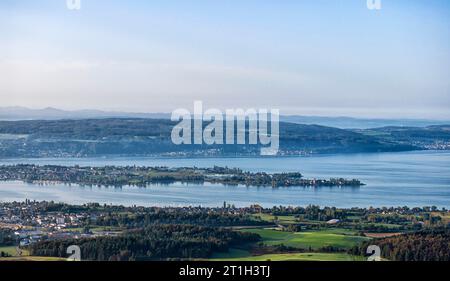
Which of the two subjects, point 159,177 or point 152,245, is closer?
point 152,245

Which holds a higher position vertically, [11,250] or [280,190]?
[280,190]

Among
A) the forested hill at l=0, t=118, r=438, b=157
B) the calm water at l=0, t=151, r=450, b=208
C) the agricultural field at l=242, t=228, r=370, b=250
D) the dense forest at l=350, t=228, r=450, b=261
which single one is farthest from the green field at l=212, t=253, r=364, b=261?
the forested hill at l=0, t=118, r=438, b=157

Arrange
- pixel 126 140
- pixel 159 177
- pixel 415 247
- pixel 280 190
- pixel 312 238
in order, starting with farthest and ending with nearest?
1. pixel 126 140
2. pixel 159 177
3. pixel 280 190
4. pixel 312 238
5. pixel 415 247

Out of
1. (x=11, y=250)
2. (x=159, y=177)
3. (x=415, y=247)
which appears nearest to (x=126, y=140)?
(x=159, y=177)

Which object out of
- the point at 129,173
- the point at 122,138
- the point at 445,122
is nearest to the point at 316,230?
the point at 445,122

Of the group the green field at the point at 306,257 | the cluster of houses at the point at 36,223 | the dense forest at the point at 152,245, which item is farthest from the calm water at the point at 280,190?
the green field at the point at 306,257

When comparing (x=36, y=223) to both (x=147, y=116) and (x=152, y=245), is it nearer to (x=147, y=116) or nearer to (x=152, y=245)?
(x=152, y=245)

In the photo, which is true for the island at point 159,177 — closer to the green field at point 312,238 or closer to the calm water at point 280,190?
the calm water at point 280,190
